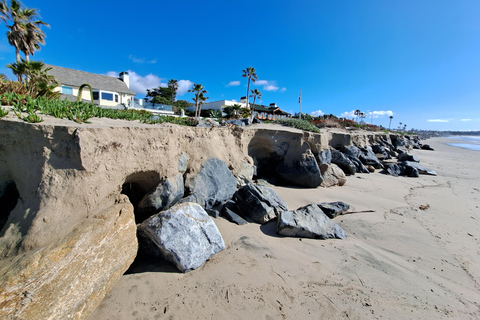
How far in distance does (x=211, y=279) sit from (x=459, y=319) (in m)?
3.72

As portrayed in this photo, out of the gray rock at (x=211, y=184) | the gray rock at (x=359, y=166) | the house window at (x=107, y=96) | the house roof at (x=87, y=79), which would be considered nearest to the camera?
the gray rock at (x=211, y=184)

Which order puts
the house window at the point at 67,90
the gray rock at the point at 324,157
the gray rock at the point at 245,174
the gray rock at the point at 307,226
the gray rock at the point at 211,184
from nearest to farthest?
the gray rock at the point at 307,226 → the gray rock at the point at 211,184 → the gray rock at the point at 245,174 → the gray rock at the point at 324,157 → the house window at the point at 67,90

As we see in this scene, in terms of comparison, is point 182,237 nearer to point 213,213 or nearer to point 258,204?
point 213,213

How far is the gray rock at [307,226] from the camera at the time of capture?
15.9ft

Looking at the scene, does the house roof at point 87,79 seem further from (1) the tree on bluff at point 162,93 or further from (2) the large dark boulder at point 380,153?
(2) the large dark boulder at point 380,153

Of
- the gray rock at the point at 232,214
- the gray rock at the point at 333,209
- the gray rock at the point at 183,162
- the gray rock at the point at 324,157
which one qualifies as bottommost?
the gray rock at the point at 333,209

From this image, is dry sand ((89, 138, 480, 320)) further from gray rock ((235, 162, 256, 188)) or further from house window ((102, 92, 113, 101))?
house window ((102, 92, 113, 101))

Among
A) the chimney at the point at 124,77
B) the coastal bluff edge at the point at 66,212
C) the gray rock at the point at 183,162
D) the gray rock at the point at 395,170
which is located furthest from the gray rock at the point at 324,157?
the chimney at the point at 124,77

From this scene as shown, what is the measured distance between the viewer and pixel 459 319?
304cm

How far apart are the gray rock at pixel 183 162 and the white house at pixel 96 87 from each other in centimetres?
2309

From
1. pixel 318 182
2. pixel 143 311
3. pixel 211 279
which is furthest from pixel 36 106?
pixel 318 182

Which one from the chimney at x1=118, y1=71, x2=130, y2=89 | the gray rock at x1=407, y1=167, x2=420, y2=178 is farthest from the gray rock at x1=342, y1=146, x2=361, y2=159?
the chimney at x1=118, y1=71, x2=130, y2=89

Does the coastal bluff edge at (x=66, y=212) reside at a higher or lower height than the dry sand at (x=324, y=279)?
higher

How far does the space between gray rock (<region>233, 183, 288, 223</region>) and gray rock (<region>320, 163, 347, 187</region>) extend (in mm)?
4072
